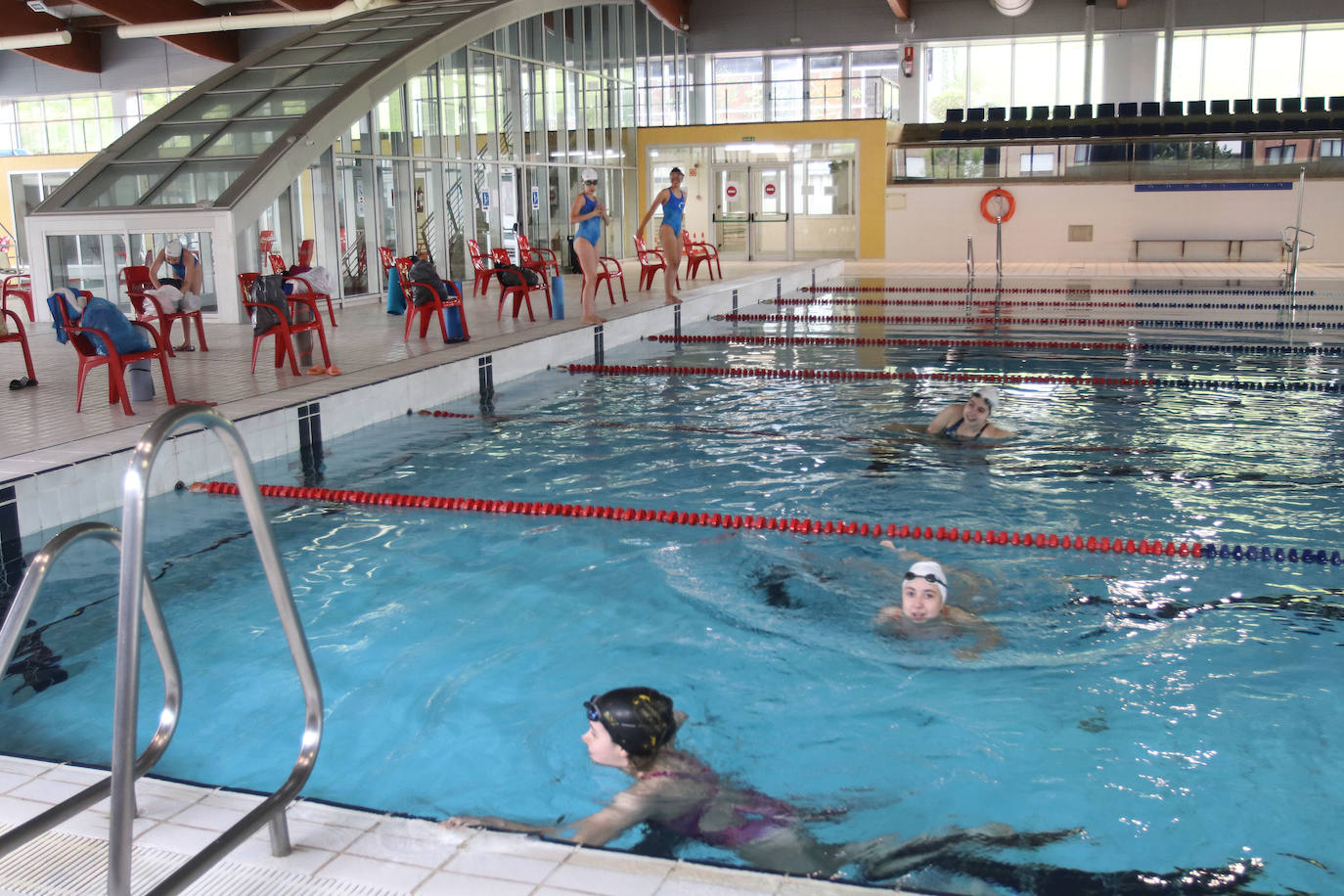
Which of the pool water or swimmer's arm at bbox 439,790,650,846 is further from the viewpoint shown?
the pool water

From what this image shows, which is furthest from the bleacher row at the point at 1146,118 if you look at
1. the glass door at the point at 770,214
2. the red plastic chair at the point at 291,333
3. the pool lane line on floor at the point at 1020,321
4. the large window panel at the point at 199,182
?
the red plastic chair at the point at 291,333

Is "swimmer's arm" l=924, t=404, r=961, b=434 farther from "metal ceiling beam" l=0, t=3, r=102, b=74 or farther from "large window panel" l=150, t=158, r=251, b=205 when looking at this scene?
"metal ceiling beam" l=0, t=3, r=102, b=74

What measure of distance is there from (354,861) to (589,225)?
9.08 m

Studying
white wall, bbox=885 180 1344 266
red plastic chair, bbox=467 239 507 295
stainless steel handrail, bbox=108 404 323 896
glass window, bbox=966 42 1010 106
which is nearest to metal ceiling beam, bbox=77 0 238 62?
red plastic chair, bbox=467 239 507 295

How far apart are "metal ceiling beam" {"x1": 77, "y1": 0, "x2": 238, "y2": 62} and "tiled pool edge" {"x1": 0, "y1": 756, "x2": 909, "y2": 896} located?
19.4 metres

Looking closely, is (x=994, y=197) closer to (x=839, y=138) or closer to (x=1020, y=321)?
(x=839, y=138)

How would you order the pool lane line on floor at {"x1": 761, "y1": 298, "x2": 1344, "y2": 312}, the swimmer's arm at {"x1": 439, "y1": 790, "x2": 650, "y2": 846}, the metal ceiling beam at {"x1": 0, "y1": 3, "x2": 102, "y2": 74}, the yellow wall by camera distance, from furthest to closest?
the yellow wall < the metal ceiling beam at {"x1": 0, "y1": 3, "x2": 102, "y2": 74} < the pool lane line on floor at {"x1": 761, "y1": 298, "x2": 1344, "y2": 312} < the swimmer's arm at {"x1": 439, "y1": 790, "x2": 650, "y2": 846}

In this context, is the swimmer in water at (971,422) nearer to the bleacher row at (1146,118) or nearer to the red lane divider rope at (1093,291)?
the red lane divider rope at (1093,291)

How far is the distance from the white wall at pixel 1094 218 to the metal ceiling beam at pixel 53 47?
672 inches

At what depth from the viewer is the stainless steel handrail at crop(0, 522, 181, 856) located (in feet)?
6.23

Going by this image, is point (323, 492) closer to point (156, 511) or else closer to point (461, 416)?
point (156, 511)

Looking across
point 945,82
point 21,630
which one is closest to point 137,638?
point 21,630

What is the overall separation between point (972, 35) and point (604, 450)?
74.2 ft

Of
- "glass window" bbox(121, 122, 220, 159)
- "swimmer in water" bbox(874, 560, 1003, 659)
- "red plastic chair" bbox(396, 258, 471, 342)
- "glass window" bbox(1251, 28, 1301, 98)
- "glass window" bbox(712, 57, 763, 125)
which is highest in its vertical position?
"glass window" bbox(1251, 28, 1301, 98)
